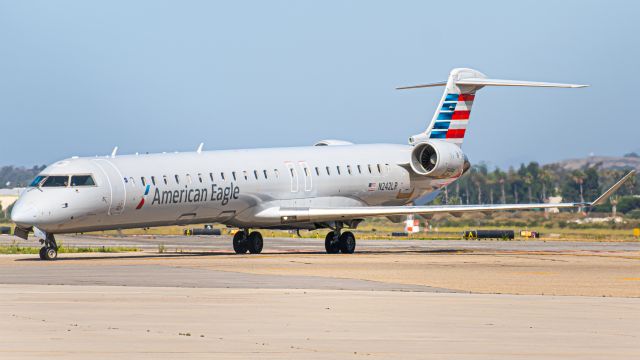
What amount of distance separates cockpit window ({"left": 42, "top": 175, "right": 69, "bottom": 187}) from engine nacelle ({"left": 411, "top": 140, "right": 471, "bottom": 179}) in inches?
548

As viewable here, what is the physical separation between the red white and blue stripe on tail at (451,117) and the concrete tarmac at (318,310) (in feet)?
45.4

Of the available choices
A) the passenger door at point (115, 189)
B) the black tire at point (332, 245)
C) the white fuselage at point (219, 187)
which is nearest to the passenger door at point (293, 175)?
the white fuselage at point (219, 187)

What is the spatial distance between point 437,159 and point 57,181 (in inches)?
559

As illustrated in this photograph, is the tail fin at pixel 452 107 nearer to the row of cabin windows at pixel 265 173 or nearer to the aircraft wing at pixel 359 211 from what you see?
the row of cabin windows at pixel 265 173

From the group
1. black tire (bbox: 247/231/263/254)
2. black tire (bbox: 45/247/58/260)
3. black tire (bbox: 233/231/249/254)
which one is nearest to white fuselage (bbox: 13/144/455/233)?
black tire (bbox: 45/247/58/260)

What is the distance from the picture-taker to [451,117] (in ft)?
150

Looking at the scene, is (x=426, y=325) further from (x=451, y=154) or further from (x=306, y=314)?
(x=451, y=154)

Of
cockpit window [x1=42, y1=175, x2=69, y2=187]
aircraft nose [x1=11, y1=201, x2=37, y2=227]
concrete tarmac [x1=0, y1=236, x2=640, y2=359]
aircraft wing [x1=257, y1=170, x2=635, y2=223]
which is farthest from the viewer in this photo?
aircraft wing [x1=257, y1=170, x2=635, y2=223]

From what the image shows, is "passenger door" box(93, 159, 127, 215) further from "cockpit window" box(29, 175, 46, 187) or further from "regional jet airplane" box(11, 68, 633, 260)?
"cockpit window" box(29, 175, 46, 187)

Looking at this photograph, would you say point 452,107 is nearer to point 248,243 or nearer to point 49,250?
point 248,243

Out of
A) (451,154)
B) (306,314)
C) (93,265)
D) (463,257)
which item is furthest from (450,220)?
(306,314)

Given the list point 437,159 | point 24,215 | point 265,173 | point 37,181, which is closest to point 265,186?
point 265,173

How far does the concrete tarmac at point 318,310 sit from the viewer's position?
13.5 meters

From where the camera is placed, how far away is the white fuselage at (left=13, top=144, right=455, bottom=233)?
34.9 meters
